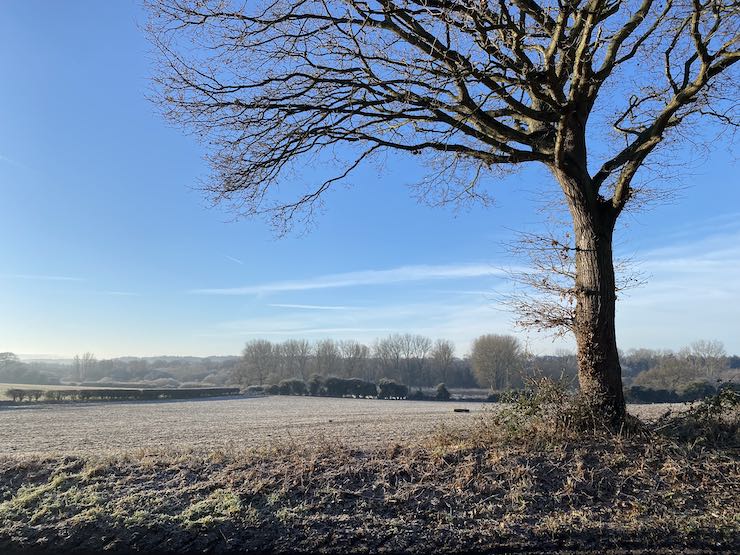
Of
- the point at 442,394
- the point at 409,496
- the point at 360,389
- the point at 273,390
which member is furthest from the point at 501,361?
the point at 273,390

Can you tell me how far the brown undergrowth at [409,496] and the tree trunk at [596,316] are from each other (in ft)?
2.04

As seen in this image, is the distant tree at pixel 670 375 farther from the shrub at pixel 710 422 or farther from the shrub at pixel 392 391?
the shrub at pixel 392 391

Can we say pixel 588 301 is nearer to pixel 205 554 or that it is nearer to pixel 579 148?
pixel 579 148

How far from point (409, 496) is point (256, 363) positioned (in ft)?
480

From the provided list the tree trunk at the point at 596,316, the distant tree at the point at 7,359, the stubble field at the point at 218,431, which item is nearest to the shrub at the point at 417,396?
the stubble field at the point at 218,431

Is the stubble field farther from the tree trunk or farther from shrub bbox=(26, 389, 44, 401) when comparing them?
shrub bbox=(26, 389, 44, 401)

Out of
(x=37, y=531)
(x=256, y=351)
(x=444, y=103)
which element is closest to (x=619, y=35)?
(x=444, y=103)

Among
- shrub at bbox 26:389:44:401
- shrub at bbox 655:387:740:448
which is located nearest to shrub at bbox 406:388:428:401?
shrub at bbox 26:389:44:401

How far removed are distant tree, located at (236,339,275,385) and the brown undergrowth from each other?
454 ft

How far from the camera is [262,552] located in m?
5.03

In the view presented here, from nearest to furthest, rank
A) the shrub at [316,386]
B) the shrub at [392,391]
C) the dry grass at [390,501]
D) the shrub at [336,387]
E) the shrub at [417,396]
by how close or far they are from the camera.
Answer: the dry grass at [390,501], the shrub at [417,396], the shrub at [392,391], the shrub at [336,387], the shrub at [316,386]

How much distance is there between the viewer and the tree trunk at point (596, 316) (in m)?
7.87

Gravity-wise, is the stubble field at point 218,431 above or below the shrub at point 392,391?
above

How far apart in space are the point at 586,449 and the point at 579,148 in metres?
4.79
